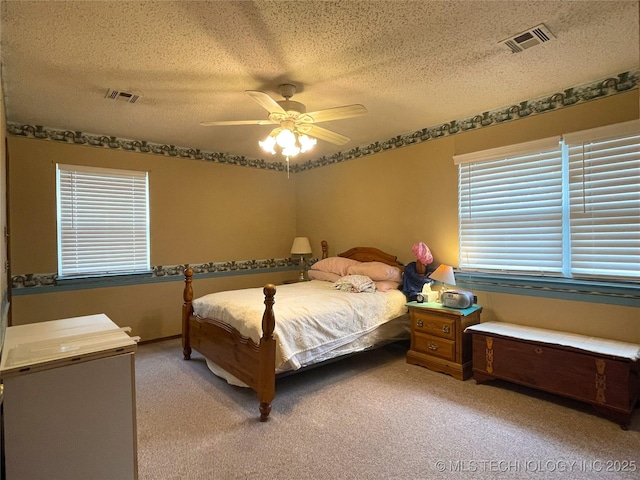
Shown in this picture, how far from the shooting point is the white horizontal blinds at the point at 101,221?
3762 millimetres

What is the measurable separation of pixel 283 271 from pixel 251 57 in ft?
12.2

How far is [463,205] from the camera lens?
359cm

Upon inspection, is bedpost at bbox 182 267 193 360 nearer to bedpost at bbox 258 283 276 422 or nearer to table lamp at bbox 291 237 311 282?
bedpost at bbox 258 283 276 422

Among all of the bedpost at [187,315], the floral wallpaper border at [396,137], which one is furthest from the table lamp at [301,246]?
the bedpost at [187,315]

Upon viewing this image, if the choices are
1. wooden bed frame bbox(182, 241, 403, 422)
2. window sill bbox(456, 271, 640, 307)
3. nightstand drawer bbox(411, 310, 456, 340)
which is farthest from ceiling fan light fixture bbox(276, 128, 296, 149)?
window sill bbox(456, 271, 640, 307)

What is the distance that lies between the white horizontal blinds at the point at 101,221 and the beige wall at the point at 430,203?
242 centimetres

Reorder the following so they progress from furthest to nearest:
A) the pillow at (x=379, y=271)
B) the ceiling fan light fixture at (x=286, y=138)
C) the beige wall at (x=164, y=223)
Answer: the pillow at (x=379, y=271) < the beige wall at (x=164, y=223) < the ceiling fan light fixture at (x=286, y=138)

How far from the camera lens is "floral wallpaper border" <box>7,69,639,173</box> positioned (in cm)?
275

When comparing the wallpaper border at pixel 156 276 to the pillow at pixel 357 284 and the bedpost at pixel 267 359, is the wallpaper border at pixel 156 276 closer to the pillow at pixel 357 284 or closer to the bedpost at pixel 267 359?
the pillow at pixel 357 284

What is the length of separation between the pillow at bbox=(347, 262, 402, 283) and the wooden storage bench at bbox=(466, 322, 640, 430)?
1.10 metres

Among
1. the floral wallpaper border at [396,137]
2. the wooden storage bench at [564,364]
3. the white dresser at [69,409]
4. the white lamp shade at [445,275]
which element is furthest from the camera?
the white lamp shade at [445,275]

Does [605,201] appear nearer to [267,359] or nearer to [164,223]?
[267,359]

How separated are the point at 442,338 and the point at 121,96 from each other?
3.60 m

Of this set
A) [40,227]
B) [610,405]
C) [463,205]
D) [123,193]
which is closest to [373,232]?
[463,205]
